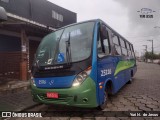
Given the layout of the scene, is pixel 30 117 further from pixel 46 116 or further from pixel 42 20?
pixel 42 20

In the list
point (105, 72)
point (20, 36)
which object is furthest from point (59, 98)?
point (20, 36)

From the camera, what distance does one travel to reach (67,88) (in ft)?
13.1

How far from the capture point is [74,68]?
13.1 feet

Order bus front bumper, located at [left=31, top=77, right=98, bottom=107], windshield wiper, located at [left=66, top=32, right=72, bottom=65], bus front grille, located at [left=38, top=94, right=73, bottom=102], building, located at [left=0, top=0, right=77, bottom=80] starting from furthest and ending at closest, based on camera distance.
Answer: building, located at [left=0, top=0, right=77, bottom=80], windshield wiper, located at [left=66, top=32, right=72, bottom=65], bus front grille, located at [left=38, top=94, right=73, bottom=102], bus front bumper, located at [left=31, top=77, right=98, bottom=107]

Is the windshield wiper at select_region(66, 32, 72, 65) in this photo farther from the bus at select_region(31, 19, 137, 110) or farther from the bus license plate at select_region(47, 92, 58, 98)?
the bus license plate at select_region(47, 92, 58, 98)

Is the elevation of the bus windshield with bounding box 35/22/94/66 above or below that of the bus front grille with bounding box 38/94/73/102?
above

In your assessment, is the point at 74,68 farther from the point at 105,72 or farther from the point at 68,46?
the point at 105,72

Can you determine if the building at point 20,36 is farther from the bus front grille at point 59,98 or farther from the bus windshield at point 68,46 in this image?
the bus front grille at point 59,98

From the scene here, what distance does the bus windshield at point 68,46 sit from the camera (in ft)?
13.9

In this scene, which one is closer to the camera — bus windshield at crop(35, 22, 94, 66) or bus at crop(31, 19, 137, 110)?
bus at crop(31, 19, 137, 110)

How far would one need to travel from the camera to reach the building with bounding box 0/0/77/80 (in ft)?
31.2

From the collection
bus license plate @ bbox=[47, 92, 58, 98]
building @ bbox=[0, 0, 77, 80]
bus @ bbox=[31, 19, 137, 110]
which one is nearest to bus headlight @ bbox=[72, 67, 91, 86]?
bus @ bbox=[31, 19, 137, 110]

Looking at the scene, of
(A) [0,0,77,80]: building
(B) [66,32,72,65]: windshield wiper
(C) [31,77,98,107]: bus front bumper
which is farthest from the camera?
(A) [0,0,77,80]: building

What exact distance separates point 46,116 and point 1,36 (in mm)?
8359
